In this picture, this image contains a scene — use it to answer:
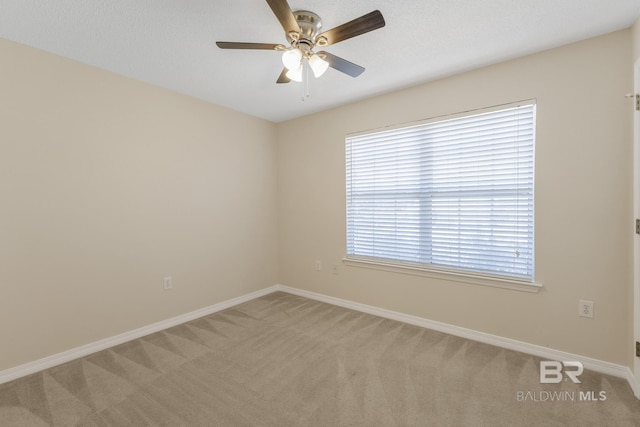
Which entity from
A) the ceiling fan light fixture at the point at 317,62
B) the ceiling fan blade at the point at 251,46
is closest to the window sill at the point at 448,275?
the ceiling fan light fixture at the point at 317,62

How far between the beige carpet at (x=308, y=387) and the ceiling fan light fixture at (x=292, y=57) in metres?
2.15

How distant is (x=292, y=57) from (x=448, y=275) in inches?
92.8

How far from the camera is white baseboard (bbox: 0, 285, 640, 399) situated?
2055 mm

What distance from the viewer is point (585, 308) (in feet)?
7.02

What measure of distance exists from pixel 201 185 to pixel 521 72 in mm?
3315

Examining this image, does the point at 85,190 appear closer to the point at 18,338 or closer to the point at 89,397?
the point at 18,338

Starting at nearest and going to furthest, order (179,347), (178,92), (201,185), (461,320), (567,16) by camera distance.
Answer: (567,16) → (179,347) → (461,320) → (178,92) → (201,185)

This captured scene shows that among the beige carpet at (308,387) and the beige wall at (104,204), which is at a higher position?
the beige wall at (104,204)

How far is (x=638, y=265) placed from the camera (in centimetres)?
183

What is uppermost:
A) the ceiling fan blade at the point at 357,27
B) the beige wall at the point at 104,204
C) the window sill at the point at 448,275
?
the ceiling fan blade at the point at 357,27

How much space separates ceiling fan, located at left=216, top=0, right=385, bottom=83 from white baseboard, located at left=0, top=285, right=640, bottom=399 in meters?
2.48

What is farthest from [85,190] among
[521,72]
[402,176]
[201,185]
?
[521,72]

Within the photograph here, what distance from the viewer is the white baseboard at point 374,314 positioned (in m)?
2.05

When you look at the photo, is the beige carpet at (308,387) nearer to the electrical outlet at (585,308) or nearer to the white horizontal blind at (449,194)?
the electrical outlet at (585,308)
